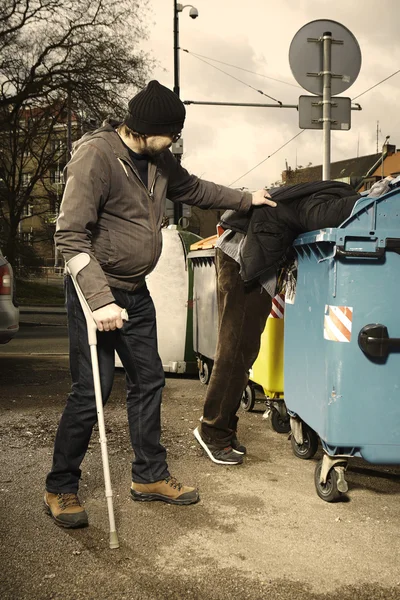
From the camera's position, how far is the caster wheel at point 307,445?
15.7ft

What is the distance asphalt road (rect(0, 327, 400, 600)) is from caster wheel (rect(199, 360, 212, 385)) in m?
2.43

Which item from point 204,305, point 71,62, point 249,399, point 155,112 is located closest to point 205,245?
point 204,305

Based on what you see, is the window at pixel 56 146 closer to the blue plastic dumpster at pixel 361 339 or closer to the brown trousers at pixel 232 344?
the brown trousers at pixel 232 344

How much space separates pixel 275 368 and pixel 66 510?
235 centimetres

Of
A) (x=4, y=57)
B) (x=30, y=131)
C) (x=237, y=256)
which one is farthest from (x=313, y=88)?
(x=30, y=131)

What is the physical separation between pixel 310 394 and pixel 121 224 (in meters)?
1.46

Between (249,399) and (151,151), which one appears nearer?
(151,151)

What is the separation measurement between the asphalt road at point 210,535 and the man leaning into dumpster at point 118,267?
22cm

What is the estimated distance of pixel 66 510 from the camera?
365cm

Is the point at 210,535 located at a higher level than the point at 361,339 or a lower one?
lower

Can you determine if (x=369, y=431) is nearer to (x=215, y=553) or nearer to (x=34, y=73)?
(x=215, y=553)

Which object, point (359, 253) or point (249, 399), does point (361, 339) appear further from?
point (249, 399)

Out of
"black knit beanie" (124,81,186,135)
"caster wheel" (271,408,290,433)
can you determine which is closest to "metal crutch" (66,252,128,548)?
"black knit beanie" (124,81,186,135)

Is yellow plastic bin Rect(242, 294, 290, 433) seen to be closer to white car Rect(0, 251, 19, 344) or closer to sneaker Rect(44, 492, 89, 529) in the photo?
sneaker Rect(44, 492, 89, 529)
